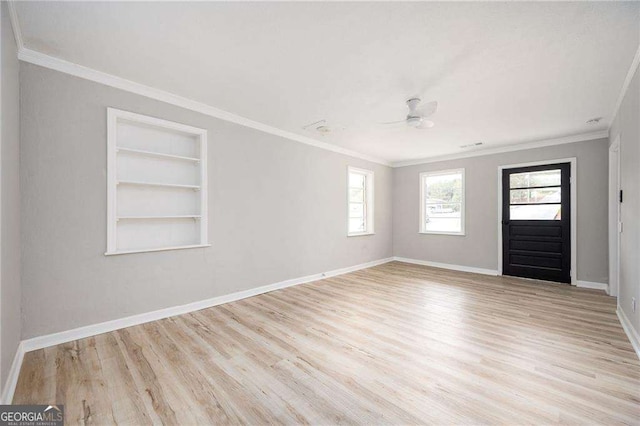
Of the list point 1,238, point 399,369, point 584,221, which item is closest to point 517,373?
point 399,369

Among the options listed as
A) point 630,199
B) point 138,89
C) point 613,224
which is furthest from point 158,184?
point 613,224

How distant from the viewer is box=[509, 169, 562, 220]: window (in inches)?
193

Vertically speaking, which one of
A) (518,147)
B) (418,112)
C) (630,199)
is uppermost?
(518,147)

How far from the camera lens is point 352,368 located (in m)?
2.13

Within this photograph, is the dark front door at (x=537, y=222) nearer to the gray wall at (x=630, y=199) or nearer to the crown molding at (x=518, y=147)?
the crown molding at (x=518, y=147)

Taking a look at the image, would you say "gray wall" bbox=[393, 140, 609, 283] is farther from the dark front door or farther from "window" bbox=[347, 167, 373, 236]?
"window" bbox=[347, 167, 373, 236]

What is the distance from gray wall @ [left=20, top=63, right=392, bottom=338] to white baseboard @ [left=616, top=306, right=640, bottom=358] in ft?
13.0

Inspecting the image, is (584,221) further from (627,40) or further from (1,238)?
(1,238)

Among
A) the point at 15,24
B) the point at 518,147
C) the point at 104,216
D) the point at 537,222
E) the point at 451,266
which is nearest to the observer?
the point at 15,24

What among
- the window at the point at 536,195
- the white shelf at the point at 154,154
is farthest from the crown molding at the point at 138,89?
the window at the point at 536,195

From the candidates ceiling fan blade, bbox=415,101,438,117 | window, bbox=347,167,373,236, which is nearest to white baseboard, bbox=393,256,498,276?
window, bbox=347,167,373,236

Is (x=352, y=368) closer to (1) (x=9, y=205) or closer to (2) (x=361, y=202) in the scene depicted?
(1) (x=9, y=205)

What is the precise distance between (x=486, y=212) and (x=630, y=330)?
10.7ft

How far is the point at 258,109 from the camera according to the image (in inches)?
142
